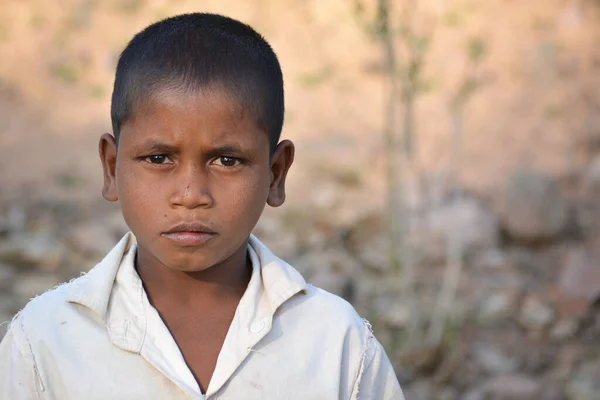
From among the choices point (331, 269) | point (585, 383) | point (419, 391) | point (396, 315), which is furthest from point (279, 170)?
point (331, 269)

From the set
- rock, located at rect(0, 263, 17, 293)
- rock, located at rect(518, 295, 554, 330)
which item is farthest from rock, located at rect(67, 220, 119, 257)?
rock, located at rect(518, 295, 554, 330)

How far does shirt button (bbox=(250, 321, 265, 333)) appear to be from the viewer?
6.11 ft

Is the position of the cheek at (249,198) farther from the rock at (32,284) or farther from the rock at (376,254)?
the rock at (376,254)

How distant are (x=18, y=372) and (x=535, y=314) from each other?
400 centimetres

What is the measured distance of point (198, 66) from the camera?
1.78 m

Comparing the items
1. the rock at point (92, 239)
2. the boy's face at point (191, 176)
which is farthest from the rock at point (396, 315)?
the boy's face at point (191, 176)

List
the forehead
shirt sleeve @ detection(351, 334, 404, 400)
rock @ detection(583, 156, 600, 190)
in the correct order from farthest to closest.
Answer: rock @ detection(583, 156, 600, 190)
shirt sleeve @ detection(351, 334, 404, 400)
the forehead

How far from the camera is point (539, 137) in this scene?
26.4ft

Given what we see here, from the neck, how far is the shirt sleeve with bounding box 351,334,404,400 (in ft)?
1.10

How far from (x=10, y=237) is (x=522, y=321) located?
364 centimetres

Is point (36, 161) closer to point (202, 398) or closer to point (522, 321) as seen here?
point (522, 321)

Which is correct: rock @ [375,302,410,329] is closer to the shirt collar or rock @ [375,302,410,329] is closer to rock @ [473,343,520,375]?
rock @ [473,343,520,375]

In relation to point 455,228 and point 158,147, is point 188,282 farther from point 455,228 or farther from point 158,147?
point 455,228

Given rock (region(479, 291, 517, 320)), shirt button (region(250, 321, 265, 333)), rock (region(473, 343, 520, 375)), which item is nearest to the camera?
shirt button (region(250, 321, 265, 333))
